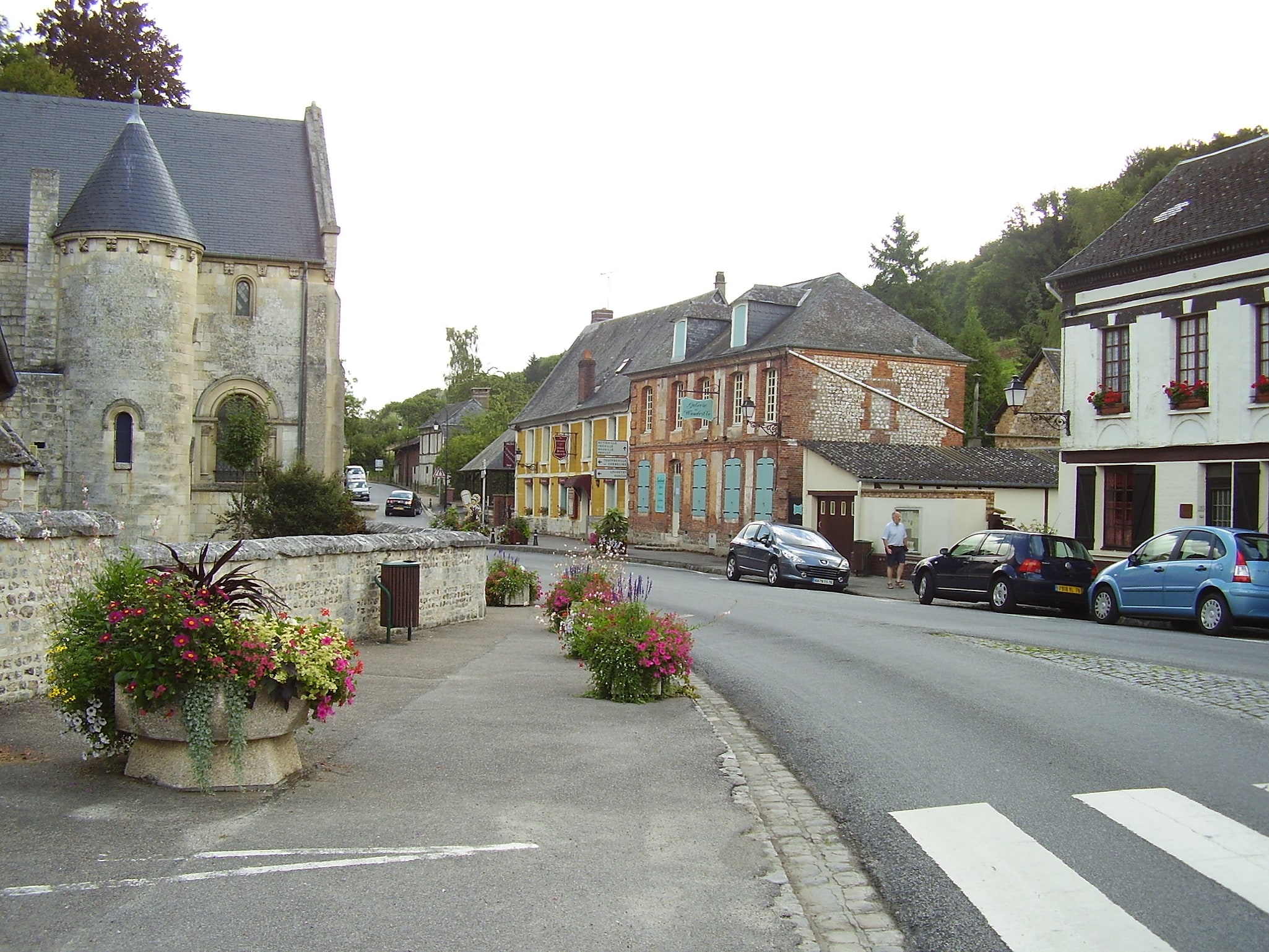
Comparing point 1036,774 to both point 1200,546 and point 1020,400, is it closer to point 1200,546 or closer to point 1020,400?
point 1200,546

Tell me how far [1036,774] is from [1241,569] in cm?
1113

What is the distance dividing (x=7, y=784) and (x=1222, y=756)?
7.44m

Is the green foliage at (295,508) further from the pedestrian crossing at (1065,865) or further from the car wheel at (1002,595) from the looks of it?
the pedestrian crossing at (1065,865)

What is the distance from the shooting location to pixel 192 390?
30844 millimetres

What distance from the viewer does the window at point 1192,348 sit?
22.7 m

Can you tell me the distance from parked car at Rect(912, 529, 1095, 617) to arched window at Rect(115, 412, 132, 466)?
20183 mm

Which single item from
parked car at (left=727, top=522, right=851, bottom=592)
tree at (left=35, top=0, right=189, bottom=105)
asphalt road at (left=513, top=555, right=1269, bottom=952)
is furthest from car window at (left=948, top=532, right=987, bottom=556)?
tree at (left=35, top=0, right=189, bottom=105)

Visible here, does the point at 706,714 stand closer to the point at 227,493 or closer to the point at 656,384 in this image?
the point at 227,493

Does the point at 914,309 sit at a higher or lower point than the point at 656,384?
higher

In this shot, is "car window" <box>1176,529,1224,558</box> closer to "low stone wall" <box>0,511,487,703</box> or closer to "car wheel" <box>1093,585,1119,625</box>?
"car wheel" <box>1093,585,1119,625</box>

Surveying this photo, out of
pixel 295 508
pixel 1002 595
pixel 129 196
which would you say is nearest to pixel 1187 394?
pixel 1002 595

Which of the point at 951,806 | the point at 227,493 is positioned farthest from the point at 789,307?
the point at 951,806

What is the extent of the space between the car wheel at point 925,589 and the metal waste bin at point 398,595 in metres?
12.4

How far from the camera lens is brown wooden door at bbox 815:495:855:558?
32.6 m
